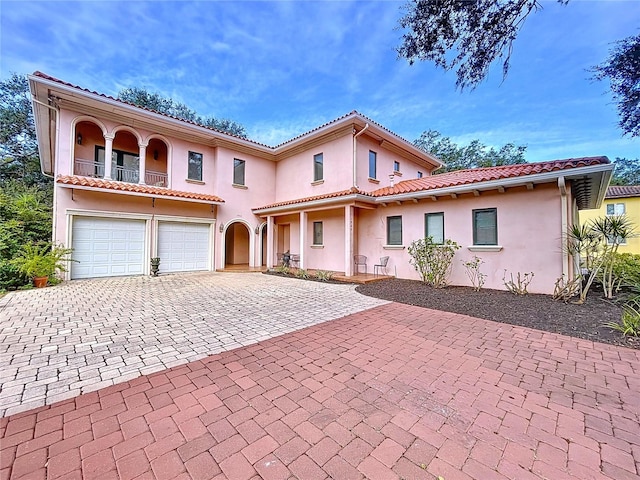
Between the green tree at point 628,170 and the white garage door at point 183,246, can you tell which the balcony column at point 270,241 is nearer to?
the white garage door at point 183,246

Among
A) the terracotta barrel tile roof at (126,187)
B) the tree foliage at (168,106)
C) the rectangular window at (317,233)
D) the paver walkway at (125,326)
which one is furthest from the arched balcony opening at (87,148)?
the rectangular window at (317,233)

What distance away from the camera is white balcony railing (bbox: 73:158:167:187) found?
11078mm

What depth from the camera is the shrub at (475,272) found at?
8656 mm

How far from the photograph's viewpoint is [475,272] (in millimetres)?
8883

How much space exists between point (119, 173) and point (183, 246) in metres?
4.42

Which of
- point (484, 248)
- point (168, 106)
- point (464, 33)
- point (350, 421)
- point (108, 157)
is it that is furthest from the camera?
point (168, 106)

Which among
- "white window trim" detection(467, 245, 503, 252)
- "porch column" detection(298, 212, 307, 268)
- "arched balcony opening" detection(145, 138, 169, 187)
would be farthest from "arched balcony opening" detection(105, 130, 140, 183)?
"white window trim" detection(467, 245, 503, 252)

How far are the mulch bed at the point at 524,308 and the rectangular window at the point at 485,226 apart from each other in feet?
5.38

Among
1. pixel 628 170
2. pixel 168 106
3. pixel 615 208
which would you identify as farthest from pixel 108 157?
pixel 628 170

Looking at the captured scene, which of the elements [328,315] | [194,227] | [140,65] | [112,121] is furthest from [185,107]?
[328,315]

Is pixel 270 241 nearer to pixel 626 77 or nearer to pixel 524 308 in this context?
pixel 524 308

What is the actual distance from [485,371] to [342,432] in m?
2.11

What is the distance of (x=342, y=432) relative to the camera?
7.06ft

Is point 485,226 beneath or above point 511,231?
above
